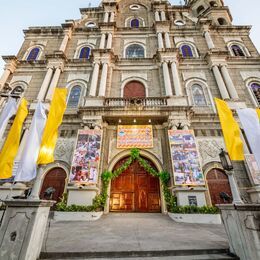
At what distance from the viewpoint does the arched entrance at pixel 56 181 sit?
9.92 metres

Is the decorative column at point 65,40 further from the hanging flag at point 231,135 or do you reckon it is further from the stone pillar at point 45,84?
the hanging flag at point 231,135

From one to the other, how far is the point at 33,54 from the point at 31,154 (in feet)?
51.4

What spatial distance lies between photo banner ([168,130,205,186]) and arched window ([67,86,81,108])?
7.88 m

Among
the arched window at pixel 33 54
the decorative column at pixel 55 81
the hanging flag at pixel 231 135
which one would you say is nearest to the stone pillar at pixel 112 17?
the decorative column at pixel 55 81

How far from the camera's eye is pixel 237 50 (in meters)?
15.9

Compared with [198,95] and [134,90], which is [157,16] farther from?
[198,95]

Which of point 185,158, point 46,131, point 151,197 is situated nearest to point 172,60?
point 185,158

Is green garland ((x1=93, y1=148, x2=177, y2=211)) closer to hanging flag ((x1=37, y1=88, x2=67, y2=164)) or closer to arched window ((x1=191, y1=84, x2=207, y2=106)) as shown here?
hanging flag ((x1=37, y1=88, x2=67, y2=164))

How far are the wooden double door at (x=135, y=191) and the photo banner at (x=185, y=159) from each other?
1872 millimetres

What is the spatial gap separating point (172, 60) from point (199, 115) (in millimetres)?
5546

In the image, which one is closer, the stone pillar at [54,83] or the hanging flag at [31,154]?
the hanging flag at [31,154]

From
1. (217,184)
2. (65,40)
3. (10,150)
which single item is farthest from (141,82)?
(10,150)

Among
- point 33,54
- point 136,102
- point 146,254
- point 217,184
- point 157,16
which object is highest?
point 157,16

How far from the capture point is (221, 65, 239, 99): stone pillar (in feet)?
40.2
